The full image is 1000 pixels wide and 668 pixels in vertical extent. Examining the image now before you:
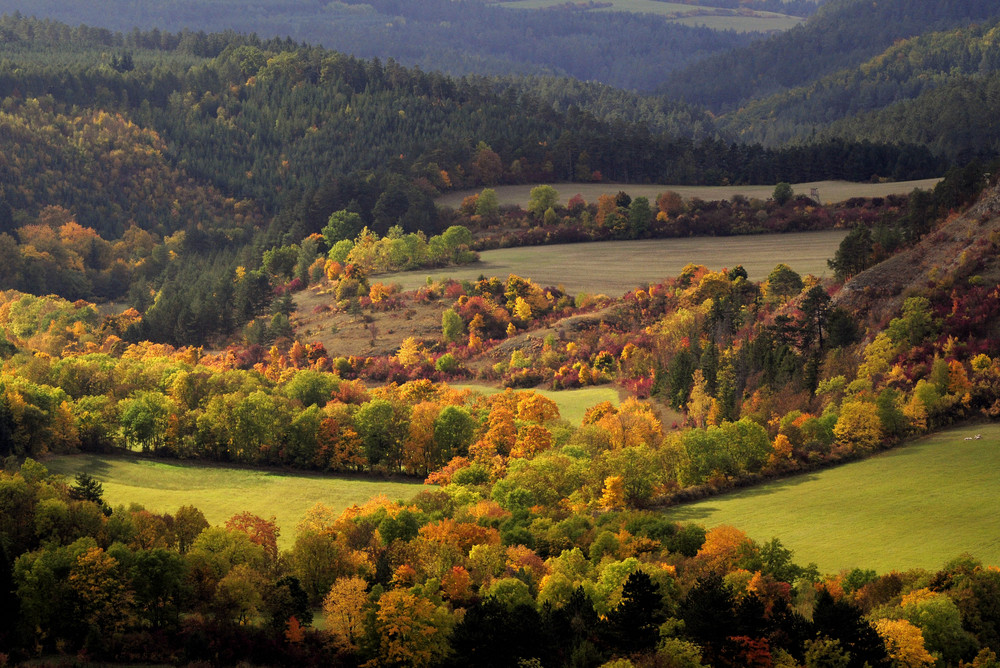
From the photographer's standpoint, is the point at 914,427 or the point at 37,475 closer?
the point at 37,475

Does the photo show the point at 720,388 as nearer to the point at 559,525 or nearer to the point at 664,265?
the point at 559,525

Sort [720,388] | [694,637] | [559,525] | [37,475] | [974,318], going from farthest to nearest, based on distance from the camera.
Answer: [720,388]
[974,318]
[37,475]
[559,525]
[694,637]

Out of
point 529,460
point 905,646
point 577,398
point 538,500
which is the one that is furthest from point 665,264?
point 905,646

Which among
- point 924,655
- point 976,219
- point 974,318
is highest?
point 976,219

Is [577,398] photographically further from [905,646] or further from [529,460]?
[905,646]

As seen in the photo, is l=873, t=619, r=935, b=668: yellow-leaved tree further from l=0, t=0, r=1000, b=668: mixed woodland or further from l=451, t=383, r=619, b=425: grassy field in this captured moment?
l=451, t=383, r=619, b=425: grassy field

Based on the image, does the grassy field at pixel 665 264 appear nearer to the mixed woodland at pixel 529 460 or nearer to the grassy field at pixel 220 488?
the mixed woodland at pixel 529 460

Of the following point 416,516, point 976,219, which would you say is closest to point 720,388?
point 976,219
